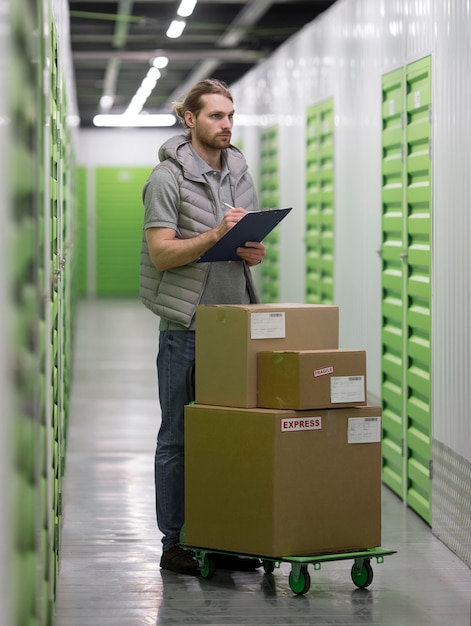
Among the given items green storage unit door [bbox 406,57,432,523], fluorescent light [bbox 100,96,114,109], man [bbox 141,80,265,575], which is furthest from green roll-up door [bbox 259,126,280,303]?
fluorescent light [bbox 100,96,114,109]

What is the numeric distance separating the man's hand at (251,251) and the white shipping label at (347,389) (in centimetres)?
56

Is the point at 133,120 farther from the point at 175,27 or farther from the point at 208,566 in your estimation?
the point at 208,566

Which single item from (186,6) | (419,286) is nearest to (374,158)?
(419,286)

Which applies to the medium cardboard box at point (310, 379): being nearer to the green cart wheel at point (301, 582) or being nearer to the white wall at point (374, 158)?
the green cart wheel at point (301, 582)

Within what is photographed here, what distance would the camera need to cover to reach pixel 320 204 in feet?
27.2

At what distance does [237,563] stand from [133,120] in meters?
17.2

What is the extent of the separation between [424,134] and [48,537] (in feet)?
9.70

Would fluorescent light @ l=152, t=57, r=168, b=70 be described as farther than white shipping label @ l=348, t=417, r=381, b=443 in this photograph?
Yes

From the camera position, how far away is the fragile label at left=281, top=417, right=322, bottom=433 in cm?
390

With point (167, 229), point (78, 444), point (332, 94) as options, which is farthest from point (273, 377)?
point (332, 94)

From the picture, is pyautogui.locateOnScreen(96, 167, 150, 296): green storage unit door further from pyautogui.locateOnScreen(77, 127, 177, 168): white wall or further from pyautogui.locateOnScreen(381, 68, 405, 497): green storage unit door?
pyautogui.locateOnScreen(381, 68, 405, 497): green storage unit door

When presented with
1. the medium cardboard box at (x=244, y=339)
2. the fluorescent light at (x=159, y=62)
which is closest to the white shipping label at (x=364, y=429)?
the medium cardboard box at (x=244, y=339)

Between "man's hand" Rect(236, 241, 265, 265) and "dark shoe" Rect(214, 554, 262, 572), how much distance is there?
117cm

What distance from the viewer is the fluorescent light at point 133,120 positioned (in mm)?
20906
